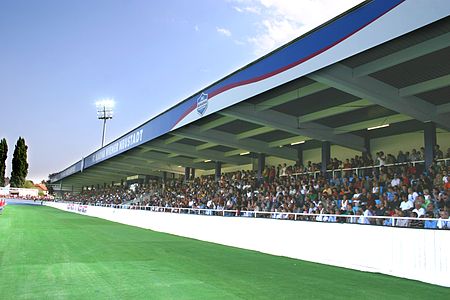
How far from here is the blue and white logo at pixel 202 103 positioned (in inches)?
596

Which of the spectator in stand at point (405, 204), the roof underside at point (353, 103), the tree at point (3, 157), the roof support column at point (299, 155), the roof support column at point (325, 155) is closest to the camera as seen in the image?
the roof underside at point (353, 103)

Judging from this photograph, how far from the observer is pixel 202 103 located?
15.4 metres

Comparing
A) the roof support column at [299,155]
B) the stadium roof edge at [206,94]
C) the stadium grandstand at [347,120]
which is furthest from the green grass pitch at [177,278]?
the roof support column at [299,155]

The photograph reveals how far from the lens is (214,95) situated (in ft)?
47.9

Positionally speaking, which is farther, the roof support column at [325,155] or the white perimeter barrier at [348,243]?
the roof support column at [325,155]

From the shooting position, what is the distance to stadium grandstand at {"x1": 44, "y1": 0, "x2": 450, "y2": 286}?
28.7 ft

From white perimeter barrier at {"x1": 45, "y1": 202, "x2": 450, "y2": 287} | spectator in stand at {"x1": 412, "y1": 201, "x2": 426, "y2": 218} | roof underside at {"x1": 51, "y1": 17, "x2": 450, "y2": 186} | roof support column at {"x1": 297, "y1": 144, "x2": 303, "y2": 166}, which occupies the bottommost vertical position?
white perimeter barrier at {"x1": 45, "y1": 202, "x2": 450, "y2": 287}

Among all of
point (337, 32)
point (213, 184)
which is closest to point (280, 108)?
point (337, 32)

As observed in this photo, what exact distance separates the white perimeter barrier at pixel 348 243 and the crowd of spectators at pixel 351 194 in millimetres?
406

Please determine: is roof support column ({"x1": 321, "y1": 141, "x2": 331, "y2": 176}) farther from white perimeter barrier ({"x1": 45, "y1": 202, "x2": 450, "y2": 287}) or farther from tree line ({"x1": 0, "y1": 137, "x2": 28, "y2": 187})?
tree line ({"x1": 0, "y1": 137, "x2": 28, "y2": 187})

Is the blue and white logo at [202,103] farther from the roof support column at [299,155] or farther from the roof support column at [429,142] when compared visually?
the roof support column at [429,142]

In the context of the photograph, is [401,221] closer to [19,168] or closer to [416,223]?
[416,223]

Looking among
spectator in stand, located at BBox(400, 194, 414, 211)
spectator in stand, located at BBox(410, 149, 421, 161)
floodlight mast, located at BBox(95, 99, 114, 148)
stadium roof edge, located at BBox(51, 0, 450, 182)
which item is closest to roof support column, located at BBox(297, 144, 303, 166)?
stadium roof edge, located at BBox(51, 0, 450, 182)

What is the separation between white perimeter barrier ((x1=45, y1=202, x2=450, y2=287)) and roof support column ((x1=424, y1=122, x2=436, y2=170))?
191 inches
